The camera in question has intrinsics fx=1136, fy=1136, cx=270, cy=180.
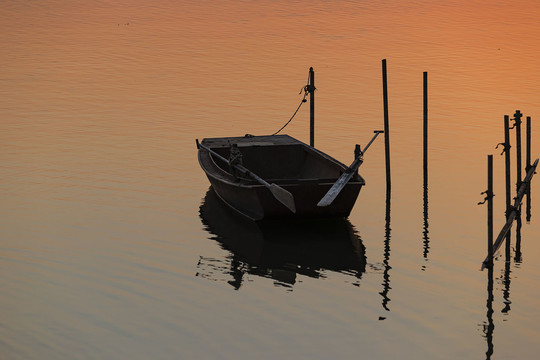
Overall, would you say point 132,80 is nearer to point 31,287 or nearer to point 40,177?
point 40,177

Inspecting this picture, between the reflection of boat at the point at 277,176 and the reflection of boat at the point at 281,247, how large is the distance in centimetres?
42

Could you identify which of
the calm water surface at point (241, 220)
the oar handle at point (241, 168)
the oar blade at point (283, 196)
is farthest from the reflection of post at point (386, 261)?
the oar handle at point (241, 168)

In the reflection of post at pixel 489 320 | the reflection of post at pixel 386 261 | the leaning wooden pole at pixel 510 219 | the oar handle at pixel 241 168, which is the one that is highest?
Result: the oar handle at pixel 241 168

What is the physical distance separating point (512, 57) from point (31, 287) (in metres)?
33.8

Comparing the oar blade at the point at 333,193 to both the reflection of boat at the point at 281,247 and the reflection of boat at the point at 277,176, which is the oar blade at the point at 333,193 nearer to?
the reflection of boat at the point at 277,176

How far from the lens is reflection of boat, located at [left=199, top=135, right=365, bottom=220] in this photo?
24656 millimetres

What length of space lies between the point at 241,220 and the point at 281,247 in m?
2.49

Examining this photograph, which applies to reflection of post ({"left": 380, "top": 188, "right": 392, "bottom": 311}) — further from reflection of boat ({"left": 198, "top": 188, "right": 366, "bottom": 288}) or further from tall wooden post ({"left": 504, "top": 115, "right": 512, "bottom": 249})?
tall wooden post ({"left": 504, "top": 115, "right": 512, "bottom": 249})

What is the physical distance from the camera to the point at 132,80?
45.3 metres

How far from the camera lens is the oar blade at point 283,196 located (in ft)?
78.8

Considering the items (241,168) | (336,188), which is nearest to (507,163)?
(336,188)

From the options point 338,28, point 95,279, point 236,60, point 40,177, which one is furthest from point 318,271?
point 338,28

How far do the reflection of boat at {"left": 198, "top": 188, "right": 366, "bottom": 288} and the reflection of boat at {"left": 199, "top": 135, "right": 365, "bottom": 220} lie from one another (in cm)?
42

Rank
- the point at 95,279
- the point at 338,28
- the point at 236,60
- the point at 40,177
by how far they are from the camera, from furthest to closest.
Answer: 1. the point at 338,28
2. the point at 236,60
3. the point at 40,177
4. the point at 95,279
